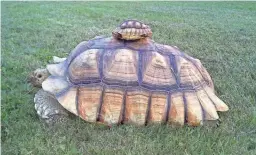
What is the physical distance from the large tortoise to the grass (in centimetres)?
11

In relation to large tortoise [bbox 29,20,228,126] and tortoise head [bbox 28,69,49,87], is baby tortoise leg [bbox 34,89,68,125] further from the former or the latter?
tortoise head [bbox 28,69,49,87]

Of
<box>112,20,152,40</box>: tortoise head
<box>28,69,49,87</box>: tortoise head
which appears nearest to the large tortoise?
<box>112,20,152,40</box>: tortoise head

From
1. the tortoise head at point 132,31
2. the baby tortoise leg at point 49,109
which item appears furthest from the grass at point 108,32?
the tortoise head at point 132,31

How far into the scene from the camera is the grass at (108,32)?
296cm

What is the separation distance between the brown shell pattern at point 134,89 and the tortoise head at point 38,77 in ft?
1.53

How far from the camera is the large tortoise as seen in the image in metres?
3.25

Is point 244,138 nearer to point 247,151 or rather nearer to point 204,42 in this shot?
point 247,151

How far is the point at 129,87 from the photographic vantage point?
10.6 feet

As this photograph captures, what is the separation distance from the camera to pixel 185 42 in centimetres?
A: 655

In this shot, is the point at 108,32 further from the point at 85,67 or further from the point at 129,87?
the point at 129,87

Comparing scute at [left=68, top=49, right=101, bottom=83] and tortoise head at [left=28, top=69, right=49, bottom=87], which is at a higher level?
scute at [left=68, top=49, right=101, bottom=83]

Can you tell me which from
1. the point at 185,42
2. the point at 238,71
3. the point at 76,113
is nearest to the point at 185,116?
the point at 76,113

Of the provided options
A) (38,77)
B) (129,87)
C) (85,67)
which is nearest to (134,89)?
(129,87)

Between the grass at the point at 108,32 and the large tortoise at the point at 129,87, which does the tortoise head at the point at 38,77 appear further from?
the large tortoise at the point at 129,87
